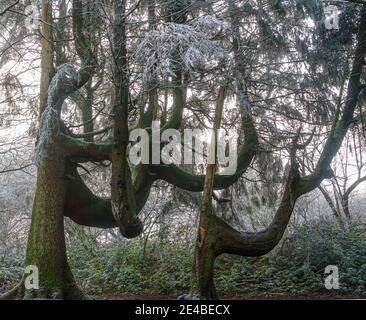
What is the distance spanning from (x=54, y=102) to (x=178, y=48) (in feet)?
8.67

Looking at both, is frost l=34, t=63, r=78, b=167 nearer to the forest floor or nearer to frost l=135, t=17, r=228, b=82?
frost l=135, t=17, r=228, b=82

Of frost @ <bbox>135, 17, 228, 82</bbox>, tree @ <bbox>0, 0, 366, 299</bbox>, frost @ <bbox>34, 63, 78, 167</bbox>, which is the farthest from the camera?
frost @ <bbox>34, 63, 78, 167</bbox>

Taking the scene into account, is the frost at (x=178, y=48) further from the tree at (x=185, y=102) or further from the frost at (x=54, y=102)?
the frost at (x=54, y=102)

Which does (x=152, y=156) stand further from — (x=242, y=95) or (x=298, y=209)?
(x=298, y=209)

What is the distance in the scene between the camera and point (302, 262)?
986 centimetres

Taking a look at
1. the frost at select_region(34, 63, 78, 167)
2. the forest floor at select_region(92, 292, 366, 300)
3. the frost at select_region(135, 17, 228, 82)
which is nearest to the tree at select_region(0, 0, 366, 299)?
the frost at select_region(34, 63, 78, 167)

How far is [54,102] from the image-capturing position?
732cm

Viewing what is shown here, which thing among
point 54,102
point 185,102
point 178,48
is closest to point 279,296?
point 185,102

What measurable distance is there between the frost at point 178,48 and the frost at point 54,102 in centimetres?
184

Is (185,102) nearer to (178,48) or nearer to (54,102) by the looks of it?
(54,102)

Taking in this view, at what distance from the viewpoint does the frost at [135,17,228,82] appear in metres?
5.24

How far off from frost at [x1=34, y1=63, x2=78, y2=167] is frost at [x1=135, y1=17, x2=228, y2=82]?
184cm

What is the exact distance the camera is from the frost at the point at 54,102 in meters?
7.01
